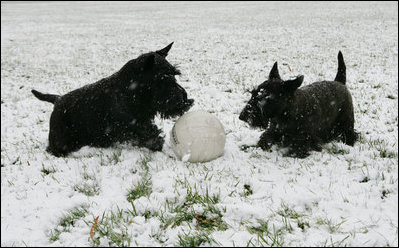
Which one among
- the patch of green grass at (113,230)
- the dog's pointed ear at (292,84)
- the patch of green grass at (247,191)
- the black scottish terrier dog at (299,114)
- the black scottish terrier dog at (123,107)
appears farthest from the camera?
the black scottish terrier dog at (123,107)

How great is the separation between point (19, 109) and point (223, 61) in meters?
6.62

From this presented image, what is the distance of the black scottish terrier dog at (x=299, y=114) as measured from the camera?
12.2ft

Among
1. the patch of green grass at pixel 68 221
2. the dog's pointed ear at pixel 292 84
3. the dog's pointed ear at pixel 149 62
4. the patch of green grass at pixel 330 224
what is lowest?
the patch of green grass at pixel 68 221

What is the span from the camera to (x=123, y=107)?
13.3ft

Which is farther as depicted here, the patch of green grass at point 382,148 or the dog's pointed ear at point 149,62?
the patch of green grass at point 382,148

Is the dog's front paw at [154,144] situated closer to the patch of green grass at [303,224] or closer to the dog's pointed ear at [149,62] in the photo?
the dog's pointed ear at [149,62]

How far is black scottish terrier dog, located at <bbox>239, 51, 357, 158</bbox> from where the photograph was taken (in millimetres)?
3715

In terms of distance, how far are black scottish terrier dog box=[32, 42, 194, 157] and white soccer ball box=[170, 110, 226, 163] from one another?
326 millimetres

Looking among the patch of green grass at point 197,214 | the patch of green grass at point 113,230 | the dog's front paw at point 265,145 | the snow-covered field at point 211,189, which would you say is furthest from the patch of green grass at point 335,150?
the patch of green grass at point 113,230

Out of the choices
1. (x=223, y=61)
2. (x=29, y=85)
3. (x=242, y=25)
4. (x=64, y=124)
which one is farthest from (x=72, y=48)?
(x=64, y=124)

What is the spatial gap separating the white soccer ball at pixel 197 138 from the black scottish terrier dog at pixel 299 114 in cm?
42

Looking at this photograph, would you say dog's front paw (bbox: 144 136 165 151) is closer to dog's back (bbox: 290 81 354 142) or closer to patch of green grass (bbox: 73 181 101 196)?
patch of green grass (bbox: 73 181 101 196)

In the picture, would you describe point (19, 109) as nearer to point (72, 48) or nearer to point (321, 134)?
point (321, 134)

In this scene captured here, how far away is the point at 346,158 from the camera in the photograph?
3.73 m
